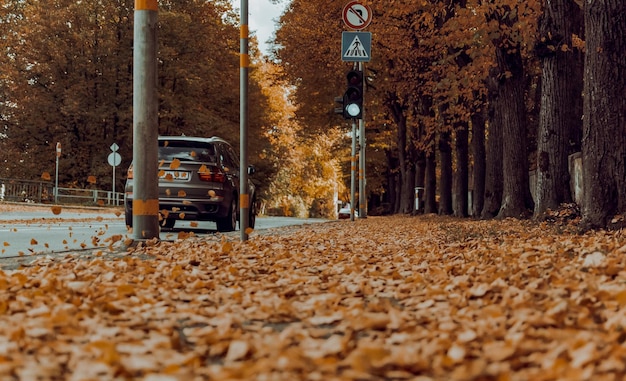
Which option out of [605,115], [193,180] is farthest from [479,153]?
[605,115]

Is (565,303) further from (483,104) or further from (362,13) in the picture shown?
(483,104)

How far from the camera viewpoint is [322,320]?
404 centimetres

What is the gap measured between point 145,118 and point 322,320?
540 cm

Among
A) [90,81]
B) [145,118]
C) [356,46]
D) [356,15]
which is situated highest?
[90,81]

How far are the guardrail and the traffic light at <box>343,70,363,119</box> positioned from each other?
20.5m

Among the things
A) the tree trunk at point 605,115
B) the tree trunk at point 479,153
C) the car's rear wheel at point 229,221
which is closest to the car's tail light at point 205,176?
the car's rear wheel at point 229,221

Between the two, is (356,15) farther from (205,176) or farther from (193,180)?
(193,180)

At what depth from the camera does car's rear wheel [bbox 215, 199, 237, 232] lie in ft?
50.0

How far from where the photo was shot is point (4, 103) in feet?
133

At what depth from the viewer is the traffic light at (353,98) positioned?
18369mm

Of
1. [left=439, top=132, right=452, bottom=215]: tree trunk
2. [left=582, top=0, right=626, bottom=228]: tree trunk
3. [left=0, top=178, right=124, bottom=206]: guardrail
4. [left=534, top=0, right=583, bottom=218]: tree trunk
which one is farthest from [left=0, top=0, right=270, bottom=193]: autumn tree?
[left=582, top=0, right=626, bottom=228]: tree trunk

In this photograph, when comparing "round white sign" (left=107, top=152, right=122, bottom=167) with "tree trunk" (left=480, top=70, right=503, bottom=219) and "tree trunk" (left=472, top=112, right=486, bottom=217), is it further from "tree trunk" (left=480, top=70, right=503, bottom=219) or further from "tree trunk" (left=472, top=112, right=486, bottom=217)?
"tree trunk" (left=480, top=70, right=503, bottom=219)

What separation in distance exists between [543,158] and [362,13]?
24.0ft

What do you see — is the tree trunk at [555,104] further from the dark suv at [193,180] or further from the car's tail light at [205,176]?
the car's tail light at [205,176]
